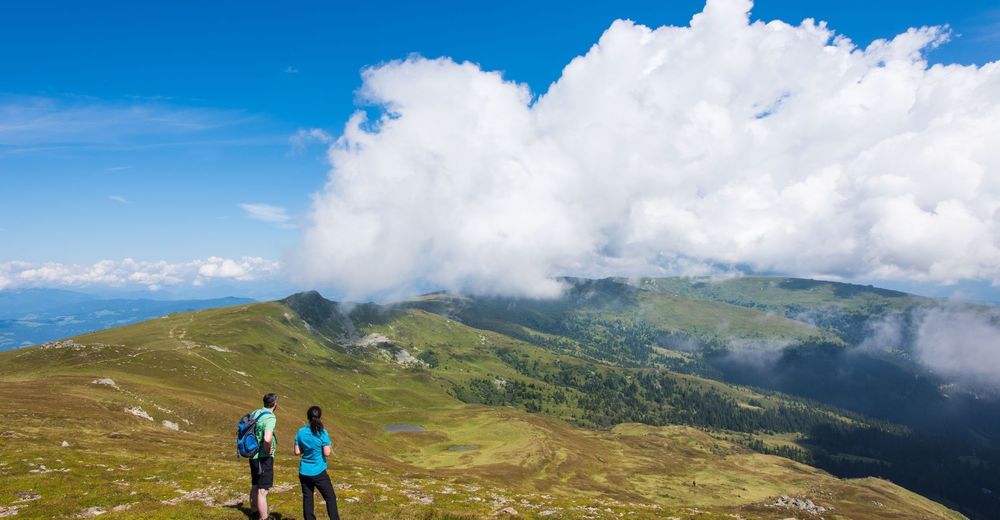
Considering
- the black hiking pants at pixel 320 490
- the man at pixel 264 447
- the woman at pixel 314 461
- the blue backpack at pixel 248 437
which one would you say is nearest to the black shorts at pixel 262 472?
the man at pixel 264 447

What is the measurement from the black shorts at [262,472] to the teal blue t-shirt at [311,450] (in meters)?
2.56

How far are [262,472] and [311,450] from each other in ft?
13.6

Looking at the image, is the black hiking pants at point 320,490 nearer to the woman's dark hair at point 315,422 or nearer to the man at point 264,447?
the man at point 264,447

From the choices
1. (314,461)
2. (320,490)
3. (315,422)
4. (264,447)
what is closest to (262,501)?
(264,447)

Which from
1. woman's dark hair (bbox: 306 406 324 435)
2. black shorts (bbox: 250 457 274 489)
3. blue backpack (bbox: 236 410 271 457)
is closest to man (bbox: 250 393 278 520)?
black shorts (bbox: 250 457 274 489)

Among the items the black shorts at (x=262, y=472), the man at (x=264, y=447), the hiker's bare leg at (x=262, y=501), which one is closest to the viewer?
the man at (x=264, y=447)

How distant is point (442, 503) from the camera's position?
41.5 meters

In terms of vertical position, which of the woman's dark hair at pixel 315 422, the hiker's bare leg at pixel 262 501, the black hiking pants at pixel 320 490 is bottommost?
the hiker's bare leg at pixel 262 501

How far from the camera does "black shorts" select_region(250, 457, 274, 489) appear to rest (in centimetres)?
2303

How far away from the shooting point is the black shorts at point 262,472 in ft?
75.6

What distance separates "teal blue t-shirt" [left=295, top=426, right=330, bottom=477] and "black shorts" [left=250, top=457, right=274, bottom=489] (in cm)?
256

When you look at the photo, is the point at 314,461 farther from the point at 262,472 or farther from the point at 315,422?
the point at 262,472

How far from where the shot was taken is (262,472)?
2353 cm

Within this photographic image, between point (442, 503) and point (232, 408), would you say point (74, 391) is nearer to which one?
point (232, 408)
